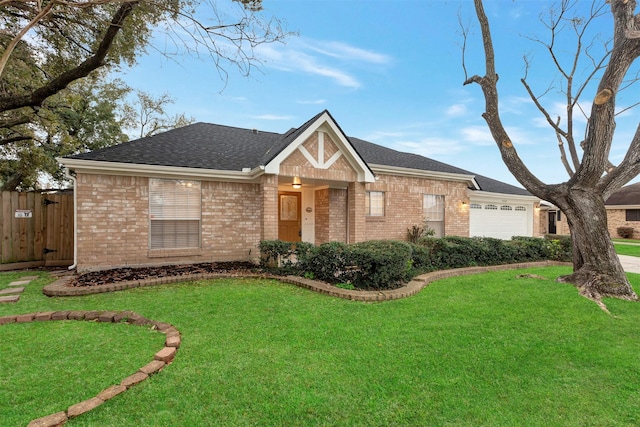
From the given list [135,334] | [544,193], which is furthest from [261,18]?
[544,193]

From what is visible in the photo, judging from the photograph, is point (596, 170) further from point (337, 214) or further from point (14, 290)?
point (14, 290)

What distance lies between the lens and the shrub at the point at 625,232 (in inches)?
974

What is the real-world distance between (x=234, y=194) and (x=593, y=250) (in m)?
9.85

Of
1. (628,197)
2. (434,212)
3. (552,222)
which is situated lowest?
(552,222)

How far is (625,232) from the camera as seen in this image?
81.8ft

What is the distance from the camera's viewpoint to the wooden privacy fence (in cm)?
844

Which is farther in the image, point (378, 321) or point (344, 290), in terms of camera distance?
point (344, 290)

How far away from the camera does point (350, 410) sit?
2555 mm

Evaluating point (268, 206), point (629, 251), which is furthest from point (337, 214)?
point (629, 251)

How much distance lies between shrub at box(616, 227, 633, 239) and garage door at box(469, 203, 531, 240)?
51.1 feet

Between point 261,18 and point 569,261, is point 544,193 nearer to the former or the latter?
point 569,261

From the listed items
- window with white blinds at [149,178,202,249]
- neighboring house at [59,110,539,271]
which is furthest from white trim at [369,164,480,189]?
window with white blinds at [149,178,202,249]

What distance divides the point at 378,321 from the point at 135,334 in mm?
3541

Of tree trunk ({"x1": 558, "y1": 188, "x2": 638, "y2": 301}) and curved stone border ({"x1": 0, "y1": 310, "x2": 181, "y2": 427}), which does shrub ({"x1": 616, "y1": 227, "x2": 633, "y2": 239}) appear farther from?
curved stone border ({"x1": 0, "y1": 310, "x2": 181, "y2": 427})
